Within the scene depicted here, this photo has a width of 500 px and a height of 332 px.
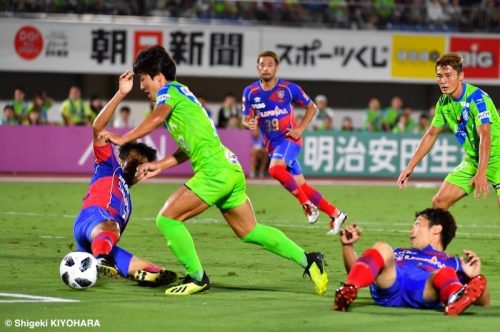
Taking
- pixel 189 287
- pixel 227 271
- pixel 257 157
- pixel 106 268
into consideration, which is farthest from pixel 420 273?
pixel 257 157

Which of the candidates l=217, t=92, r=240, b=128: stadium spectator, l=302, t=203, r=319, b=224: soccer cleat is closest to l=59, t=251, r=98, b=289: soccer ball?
l=302, t=203, r=319, b=224: soccer cleat

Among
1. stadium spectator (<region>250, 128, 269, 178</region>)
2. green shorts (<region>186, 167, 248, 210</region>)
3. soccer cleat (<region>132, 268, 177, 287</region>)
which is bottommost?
stadium spectator (<region>250, 128, 269, 178</region>)

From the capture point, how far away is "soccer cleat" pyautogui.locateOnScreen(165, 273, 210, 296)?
30.3 ft

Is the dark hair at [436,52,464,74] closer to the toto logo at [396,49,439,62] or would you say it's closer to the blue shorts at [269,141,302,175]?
the blue shorts at [269,141,302,175]

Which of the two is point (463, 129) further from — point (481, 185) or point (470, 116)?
point (481, 185)

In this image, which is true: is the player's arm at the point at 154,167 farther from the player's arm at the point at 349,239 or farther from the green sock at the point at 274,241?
the player's arm at the point at 349,239

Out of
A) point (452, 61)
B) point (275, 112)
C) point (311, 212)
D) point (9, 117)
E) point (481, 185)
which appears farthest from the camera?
point (9, 117)

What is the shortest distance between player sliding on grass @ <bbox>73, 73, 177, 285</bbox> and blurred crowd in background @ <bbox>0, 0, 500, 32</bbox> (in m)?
18.9

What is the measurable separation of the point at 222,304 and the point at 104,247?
136 cm

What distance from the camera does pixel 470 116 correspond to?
445 inches

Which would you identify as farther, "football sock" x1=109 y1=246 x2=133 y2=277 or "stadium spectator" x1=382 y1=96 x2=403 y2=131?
"stadium spectator" x1=382 y1=96 x2=403 y2=131

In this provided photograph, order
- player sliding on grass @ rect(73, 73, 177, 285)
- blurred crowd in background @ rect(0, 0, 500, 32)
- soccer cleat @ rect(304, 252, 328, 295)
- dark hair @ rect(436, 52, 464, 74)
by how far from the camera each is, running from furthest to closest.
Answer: blurred crowd in background @ rect(0, 0, 500, 32), dark hair @ rect(436, 52, 464, 74), player sliding on grass @ rect(73, 73, 177, 285), soccer cleat @ rect(304, 252, 328, 295)

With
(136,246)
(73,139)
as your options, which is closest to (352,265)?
(136,246)

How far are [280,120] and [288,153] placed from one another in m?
0.48
